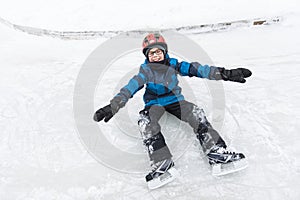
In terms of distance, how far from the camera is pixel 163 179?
212cm

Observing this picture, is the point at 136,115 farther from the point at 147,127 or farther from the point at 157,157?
the point at 157,157

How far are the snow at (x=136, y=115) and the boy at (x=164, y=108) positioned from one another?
0.12 metres

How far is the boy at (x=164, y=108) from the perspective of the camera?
2174mm

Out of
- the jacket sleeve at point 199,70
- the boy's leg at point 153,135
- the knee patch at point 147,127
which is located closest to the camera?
the boy's leg at point 153,135

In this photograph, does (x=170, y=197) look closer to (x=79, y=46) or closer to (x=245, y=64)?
(x=245, y=64)

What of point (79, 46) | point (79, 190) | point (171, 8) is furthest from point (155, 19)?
point (79, 190)

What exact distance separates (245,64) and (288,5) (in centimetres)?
197

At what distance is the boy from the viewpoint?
217 centimetres

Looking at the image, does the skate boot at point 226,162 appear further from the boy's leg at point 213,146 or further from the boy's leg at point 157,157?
the boy's leg at point 157,157

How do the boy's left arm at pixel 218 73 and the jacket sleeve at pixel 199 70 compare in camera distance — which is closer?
the boy's left arm at pixel 218 73

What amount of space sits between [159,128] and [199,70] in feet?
1.92

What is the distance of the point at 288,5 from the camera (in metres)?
5.09

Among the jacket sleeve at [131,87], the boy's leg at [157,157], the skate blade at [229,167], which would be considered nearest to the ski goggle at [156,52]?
the jacket sleeve at [131,87]

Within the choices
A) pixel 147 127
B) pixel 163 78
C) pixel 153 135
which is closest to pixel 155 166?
pixel 153 135
